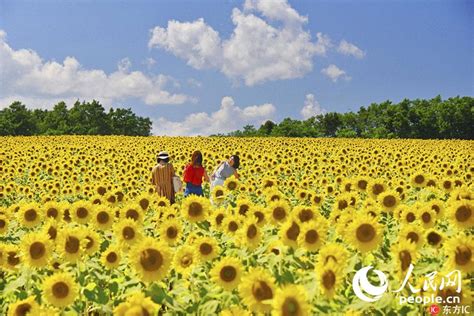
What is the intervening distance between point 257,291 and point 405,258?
136 cm

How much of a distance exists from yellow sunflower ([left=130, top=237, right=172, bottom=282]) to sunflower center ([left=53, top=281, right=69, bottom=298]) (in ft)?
1.95

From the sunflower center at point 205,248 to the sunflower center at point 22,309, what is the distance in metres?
1.69

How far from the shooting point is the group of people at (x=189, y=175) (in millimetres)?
12906

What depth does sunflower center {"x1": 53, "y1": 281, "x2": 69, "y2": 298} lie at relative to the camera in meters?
4.75

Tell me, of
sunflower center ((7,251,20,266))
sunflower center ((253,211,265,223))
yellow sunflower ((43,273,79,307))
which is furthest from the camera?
sunflower center ((253,211,265,223))

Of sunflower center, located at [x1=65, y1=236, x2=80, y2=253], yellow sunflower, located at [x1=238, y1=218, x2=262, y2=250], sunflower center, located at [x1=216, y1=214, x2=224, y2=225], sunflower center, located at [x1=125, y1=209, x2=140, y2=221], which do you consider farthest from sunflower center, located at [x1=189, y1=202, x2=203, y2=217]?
sunflower center, located at [x1=65, y1=236, x2=80, y2=253]

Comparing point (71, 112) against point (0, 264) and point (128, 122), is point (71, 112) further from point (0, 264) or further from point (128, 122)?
point (0, 264)

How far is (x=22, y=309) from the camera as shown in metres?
4.38

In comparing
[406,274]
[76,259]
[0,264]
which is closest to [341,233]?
[406,274]

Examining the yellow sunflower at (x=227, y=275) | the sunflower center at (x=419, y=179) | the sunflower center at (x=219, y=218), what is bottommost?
the yellow sunflower at (x=227, y=275)

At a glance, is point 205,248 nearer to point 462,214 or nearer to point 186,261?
point 186,261

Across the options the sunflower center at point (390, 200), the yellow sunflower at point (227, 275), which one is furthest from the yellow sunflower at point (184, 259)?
the sunflower center at point (390, 200)

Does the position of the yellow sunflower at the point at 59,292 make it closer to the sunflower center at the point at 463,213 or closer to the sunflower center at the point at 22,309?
the sunflower center at the point at 22,309

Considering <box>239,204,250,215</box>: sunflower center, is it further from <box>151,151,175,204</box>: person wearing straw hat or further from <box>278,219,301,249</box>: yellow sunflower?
<box>151,151,175,204</box>: person wearing straw hat
